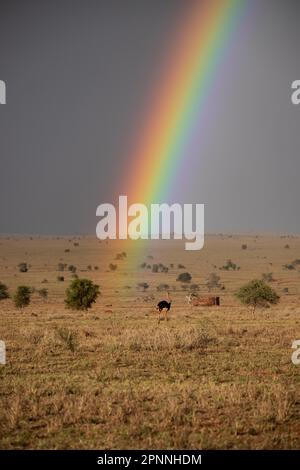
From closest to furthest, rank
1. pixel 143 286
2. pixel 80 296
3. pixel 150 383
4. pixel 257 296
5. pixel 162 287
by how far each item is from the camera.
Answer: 1. pixel 150 383
2. pixel 80 296
3. pixel 257 296
4. pixel 162 287
5. pixel 143 286

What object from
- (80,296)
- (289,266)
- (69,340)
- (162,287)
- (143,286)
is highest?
(289,266)

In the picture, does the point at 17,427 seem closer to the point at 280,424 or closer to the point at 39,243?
the point at 280,424

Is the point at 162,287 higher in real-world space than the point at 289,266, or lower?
lower

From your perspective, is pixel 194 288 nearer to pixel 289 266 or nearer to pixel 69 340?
pixel 289 266

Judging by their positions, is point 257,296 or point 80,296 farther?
point 257,296

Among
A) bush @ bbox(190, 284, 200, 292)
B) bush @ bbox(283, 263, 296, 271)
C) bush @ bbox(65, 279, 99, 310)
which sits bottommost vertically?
bush @ bbox(65, 279, 99, 310)

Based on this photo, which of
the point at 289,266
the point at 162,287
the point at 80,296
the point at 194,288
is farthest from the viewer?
the point at 289,266

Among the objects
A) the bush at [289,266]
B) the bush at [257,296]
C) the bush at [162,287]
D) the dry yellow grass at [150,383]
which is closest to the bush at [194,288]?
the bush at [162,287]

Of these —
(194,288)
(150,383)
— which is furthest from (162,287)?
(150,383)

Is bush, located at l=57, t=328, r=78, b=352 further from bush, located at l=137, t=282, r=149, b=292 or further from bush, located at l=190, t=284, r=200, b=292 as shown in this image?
bush, located at l=137, t=282, r=149, b=292

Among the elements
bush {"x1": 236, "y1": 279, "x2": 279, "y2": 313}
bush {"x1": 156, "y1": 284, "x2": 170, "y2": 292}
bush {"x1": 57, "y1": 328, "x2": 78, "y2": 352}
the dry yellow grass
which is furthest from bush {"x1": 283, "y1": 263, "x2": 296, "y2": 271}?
bush {"x1": 57, "y1": 328, "x2": 78, "y2": 352}

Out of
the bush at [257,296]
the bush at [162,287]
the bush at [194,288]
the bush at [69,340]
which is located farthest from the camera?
the bush at [162,287]

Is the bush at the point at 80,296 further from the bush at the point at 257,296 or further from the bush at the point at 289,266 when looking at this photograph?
the bush at the point at 289,266
